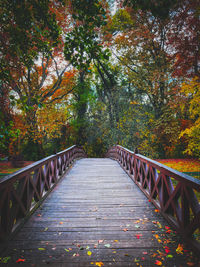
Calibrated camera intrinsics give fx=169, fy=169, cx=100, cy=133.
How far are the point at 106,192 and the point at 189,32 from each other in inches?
377

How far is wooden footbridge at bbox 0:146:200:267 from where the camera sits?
2.28 metres

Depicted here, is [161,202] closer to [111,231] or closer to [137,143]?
[111,231]

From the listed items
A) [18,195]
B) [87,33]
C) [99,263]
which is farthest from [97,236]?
[87,33]

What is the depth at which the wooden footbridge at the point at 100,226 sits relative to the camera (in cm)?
228

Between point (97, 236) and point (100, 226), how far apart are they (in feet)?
0.99

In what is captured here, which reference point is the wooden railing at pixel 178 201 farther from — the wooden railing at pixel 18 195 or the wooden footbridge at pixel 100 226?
the wooden railing at pixel 18 195

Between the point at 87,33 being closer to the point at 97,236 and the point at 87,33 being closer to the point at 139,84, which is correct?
the point at 97,236

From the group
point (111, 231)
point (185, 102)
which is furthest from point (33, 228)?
point (185, 102)

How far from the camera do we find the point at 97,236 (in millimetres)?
2758

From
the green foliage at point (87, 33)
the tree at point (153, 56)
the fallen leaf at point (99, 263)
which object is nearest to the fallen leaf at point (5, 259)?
the fallen leaf at point (99, 263)

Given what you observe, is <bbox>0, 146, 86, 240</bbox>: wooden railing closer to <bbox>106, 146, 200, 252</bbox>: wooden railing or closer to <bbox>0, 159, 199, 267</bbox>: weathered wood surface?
<bbox>0, 159, 199, 267</bbox>: weathered wood surface

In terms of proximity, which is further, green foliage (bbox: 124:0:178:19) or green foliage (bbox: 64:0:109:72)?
green foliage (bbox: 64:0:109:72)

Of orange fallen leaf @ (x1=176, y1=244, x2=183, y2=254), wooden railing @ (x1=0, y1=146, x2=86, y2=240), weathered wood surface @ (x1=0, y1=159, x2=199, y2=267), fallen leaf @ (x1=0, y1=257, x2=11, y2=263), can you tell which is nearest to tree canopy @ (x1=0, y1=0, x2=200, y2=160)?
wooden railing @ (x1=0, y1=146, x2=86, y2=240)

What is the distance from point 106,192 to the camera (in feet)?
15.8
